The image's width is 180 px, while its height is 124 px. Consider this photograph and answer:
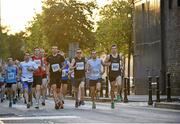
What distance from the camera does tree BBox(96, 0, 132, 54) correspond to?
57000mm

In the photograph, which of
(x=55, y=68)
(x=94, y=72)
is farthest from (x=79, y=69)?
(x=55, y=68)

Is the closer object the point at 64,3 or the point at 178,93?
the point at 178,93

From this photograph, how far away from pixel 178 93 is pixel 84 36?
21.5 metres

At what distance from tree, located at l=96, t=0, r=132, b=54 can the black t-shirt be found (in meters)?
36.3

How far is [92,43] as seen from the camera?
175 feet

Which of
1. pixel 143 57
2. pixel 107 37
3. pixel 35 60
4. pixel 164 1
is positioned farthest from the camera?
pixel 107 37

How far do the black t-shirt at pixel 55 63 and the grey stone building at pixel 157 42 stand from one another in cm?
1209

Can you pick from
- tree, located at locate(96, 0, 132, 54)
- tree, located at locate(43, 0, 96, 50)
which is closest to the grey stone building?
tree, located at locate(43, 0, 96, 50)

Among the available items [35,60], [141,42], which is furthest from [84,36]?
[35,60]

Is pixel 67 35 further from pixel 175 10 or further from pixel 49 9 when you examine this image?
pixel 175 10

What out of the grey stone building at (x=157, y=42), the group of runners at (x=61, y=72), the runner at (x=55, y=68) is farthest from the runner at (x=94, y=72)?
the grey stone building at (x=157, y=42)

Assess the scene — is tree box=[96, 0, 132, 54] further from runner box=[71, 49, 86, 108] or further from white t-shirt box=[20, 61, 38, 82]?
runner box=[71, 49, 86, 108]

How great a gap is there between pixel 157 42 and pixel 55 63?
15088mm

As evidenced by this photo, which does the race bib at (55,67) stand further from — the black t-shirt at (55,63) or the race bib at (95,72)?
the race bib at (95,72)
